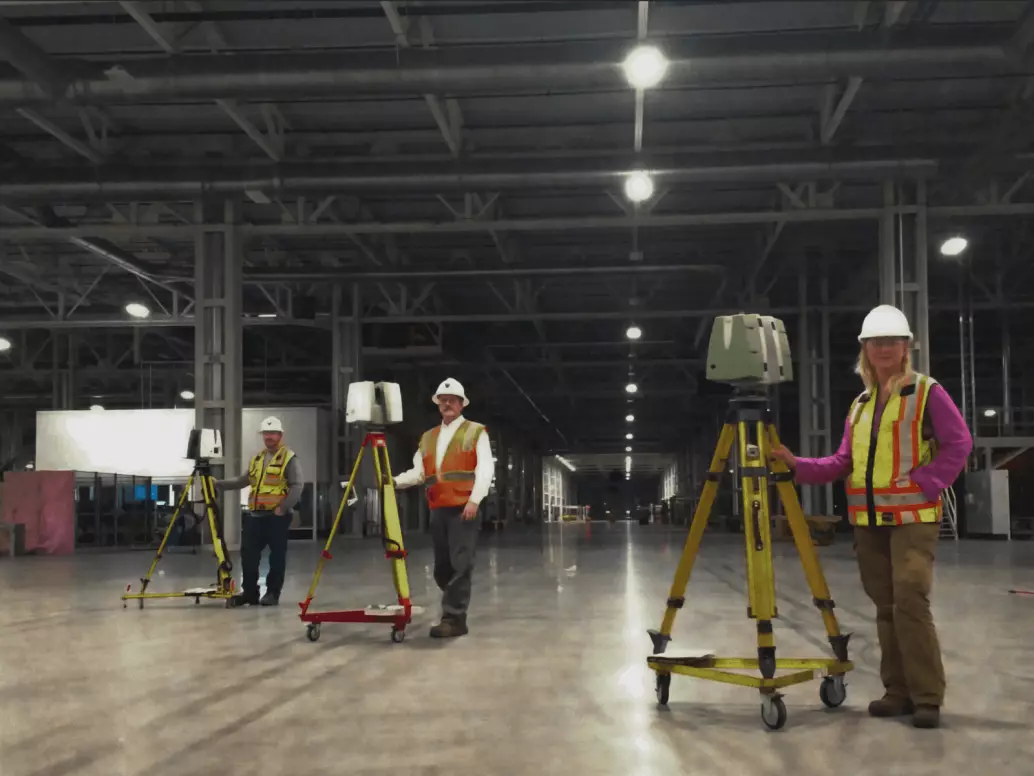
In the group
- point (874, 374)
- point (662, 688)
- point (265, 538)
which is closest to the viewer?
point (874, 374)

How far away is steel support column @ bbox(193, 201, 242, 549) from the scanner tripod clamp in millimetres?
15735

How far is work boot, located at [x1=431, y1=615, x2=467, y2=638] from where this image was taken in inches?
330

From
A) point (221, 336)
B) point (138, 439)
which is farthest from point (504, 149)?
point (138, 439)

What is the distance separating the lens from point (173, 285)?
27469 mm

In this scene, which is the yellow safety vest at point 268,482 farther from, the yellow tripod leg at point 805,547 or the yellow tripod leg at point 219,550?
the yellow tripod leg at point 805,547

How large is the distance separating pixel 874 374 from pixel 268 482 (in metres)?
6.70

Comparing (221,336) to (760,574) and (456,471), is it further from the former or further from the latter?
(760,574)

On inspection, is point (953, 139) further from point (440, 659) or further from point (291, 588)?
point (440, 659)

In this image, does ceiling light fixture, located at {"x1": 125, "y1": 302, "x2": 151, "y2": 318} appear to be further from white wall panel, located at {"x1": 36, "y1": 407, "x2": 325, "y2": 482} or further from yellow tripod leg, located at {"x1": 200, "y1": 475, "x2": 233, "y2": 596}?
yellow tripod leg, located at {"x1": 200, "y1": 475, "x2": 233, "y2": 596}

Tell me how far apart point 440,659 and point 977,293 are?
27.3 meters

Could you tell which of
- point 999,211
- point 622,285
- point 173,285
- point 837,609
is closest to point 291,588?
point 837,609

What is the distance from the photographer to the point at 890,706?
527cm

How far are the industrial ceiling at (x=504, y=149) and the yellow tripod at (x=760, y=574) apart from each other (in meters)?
8.25

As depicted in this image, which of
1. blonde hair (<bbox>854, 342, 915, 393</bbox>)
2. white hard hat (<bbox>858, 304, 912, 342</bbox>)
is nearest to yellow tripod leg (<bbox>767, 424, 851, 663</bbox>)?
blonde hair (<bbox>854, 342, 915, 393</bbox>)
